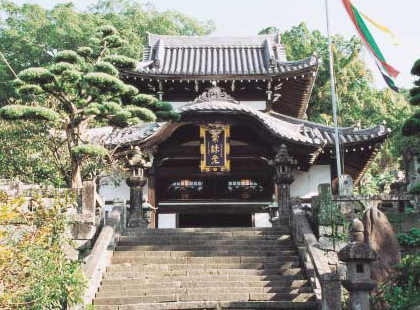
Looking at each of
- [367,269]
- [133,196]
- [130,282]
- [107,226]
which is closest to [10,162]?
[133,196]

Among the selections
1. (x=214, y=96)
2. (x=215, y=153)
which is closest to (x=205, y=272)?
(x=215, y=153)

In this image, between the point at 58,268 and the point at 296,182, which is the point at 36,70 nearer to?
the point at 58,268

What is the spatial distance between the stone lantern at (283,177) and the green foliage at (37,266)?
22.5 ft

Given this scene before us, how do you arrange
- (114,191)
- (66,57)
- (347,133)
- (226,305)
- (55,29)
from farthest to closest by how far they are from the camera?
(55,29)
(114,191)
(347,133)
(66,57)
(226,305)

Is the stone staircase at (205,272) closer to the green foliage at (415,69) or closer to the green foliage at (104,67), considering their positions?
the green foliage at (104,67)

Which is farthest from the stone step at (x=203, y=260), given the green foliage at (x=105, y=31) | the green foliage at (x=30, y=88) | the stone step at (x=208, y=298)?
the green foliage at (x=105, y=31)

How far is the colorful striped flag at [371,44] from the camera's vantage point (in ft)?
53.3

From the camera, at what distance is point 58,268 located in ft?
33.0

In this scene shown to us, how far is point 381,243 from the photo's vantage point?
12.2 m

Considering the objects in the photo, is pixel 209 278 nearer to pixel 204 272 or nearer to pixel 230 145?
pixel 204 272

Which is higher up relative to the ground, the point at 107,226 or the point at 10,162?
the point at 10,162

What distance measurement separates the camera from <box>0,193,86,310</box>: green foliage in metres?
8.69

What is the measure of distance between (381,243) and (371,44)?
744 cm

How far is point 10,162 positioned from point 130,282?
7.67 meters
